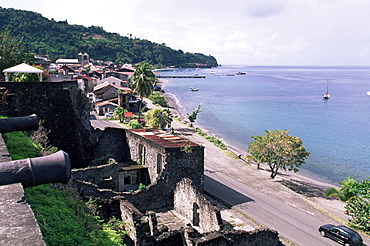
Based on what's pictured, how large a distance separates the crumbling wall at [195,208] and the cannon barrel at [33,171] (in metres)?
12.1

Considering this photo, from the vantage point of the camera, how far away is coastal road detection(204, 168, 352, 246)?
21.1 meters

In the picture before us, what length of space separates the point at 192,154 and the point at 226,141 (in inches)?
1650

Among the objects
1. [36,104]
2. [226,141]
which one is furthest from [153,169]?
[226,141]

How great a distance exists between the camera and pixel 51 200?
9.54 m

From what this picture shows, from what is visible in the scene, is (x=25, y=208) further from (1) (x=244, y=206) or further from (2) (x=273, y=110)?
(2) (x=273, y=110)

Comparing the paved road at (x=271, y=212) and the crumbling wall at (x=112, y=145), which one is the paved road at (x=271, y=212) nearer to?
the paved road at (x=271, y=212)

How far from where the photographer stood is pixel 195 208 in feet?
64.1

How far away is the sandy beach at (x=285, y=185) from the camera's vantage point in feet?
90.9

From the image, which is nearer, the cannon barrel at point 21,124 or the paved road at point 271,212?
the cannon barrel at point 21,124

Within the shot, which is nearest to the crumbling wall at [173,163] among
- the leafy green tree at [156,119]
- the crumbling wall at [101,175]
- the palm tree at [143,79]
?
the crumbling wall at [101,175]

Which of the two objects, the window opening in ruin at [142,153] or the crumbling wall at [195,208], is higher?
the window opening in ruin at [142,153]

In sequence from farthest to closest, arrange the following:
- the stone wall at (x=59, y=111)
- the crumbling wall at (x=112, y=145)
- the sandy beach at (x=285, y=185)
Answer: the sandy beach at (x=285, y=185) → the crumbling wall at (x=112, y=145) → the stone wall at (x=59, y=111)

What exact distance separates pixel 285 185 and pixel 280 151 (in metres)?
3.98

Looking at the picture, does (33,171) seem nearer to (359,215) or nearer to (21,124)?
(21,124)
